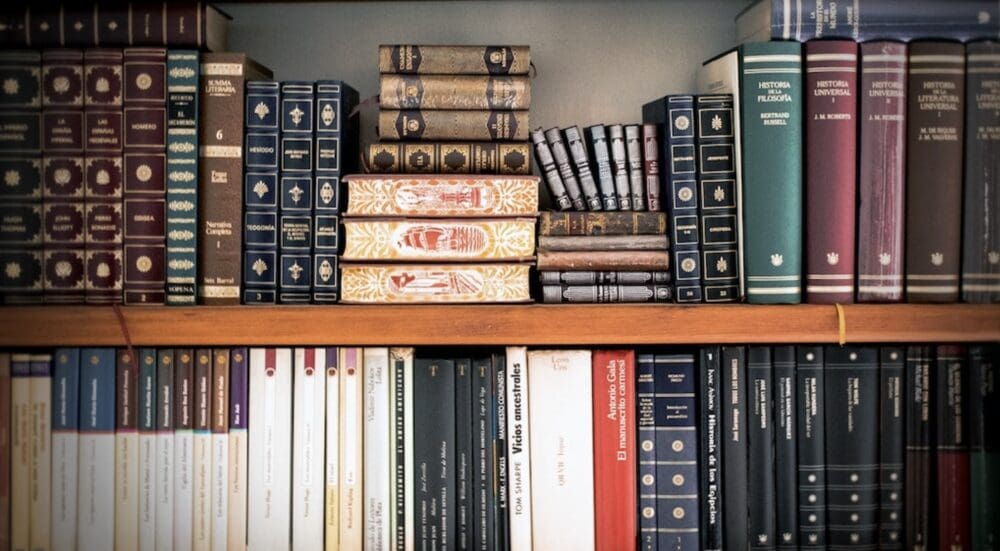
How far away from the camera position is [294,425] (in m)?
1.03

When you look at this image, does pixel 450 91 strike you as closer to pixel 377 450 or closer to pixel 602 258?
pixel 602 258

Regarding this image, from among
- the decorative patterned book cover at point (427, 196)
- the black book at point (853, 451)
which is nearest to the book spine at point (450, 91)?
the decorative patterned book cover at point (427, 196)

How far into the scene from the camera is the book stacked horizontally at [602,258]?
1040mm

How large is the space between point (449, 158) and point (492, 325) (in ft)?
0.75

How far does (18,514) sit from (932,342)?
1.19m

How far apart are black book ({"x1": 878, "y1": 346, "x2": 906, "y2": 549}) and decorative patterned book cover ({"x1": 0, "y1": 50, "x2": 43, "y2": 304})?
109cm

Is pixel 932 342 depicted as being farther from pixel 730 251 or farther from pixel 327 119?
pixel 327 119

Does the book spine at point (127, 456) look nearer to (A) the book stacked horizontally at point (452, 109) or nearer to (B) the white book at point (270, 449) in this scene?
(B) the white book at point (270, 449)

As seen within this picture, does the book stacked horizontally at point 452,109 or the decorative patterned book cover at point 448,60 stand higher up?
the decorative patterned book cover at point 448,60

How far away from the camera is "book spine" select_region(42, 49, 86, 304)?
1.02 metres

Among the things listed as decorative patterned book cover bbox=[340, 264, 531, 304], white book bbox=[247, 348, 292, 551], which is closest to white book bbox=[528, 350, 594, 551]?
decorative patterned book cover bbox=[340, 264, 531, 304]

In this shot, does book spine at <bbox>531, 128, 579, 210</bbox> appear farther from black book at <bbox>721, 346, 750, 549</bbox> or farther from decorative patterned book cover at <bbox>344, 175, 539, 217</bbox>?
black book at <bbox>721, 346, 750, 549</bbox>

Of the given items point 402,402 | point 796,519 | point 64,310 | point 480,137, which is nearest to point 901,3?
point 480,137

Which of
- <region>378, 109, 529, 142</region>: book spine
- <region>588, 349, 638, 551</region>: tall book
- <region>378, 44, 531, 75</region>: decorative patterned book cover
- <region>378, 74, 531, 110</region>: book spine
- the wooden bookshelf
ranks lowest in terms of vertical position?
<region>588, 349, 638, 551</region>: tall book
